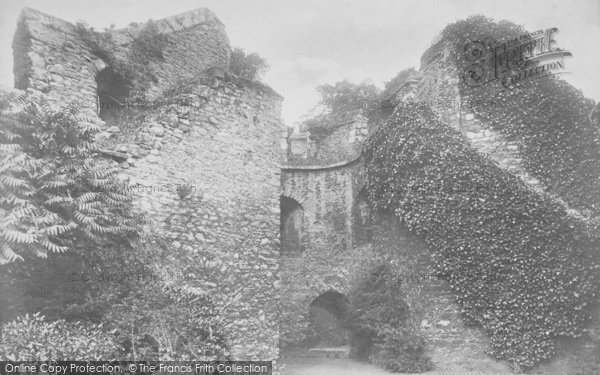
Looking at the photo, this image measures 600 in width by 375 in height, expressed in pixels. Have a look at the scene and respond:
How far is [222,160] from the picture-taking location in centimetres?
940

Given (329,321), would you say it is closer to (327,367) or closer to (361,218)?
(361,218)

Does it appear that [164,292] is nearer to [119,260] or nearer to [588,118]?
[119,260]

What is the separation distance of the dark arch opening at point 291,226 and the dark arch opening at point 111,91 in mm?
6102

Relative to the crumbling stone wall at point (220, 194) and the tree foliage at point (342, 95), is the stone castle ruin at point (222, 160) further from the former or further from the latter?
the tree foliage at point (342, 95)

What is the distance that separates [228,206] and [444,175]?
509 cm

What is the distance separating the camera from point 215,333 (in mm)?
7211

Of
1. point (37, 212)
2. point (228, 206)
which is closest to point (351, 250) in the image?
point (228, 206)

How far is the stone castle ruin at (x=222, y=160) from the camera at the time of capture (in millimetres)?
8617

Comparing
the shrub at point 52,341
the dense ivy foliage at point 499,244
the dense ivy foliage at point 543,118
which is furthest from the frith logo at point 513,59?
the shrub at point 52,341

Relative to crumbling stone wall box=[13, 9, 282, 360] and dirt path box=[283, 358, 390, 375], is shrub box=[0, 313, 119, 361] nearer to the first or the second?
crumbling stone wall box=[13, 9, 282, 360]

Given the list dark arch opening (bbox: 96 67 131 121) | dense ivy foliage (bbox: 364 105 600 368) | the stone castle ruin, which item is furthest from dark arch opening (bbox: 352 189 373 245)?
dark arch opening (bbox: 96 67 131 121)

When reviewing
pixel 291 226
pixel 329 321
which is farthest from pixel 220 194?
pixel 329 321

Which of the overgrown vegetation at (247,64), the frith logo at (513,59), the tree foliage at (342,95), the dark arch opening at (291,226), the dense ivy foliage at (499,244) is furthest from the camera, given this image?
the tree foliage at (342,95)

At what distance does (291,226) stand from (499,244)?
7129 mm
